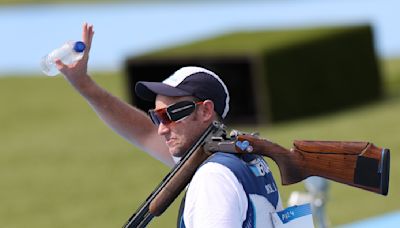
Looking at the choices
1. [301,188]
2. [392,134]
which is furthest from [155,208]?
[392,134]

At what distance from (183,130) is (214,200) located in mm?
479

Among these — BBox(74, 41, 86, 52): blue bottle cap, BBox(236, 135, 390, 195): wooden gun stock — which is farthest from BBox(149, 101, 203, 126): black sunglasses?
BBox(74, 41, 86, 52): blue bottle cap

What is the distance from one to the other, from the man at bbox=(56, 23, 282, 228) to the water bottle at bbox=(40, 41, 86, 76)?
0.09 feet

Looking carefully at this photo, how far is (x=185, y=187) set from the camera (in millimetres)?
5102

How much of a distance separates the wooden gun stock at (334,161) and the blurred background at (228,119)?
16.8 ft

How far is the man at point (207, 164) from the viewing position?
4.78 meters

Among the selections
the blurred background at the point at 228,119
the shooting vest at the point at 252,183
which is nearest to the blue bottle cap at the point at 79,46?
the shooting vest at the point at 252,183

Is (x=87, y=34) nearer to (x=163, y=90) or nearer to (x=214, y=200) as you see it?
(x=163, y=90)

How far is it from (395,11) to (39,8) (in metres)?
6.80

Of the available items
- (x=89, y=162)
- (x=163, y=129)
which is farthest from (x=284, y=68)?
(x=163, y=129)

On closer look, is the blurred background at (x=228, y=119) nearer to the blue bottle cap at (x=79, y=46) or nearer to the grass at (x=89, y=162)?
the grass at (x=89, y=162)

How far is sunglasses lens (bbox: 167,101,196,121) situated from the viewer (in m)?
5.08

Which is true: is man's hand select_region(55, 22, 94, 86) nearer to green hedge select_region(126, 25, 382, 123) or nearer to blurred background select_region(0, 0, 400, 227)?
blurred background select_region(0, 0, 400, 227)

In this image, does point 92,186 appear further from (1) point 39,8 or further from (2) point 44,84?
(1) point 39,8
